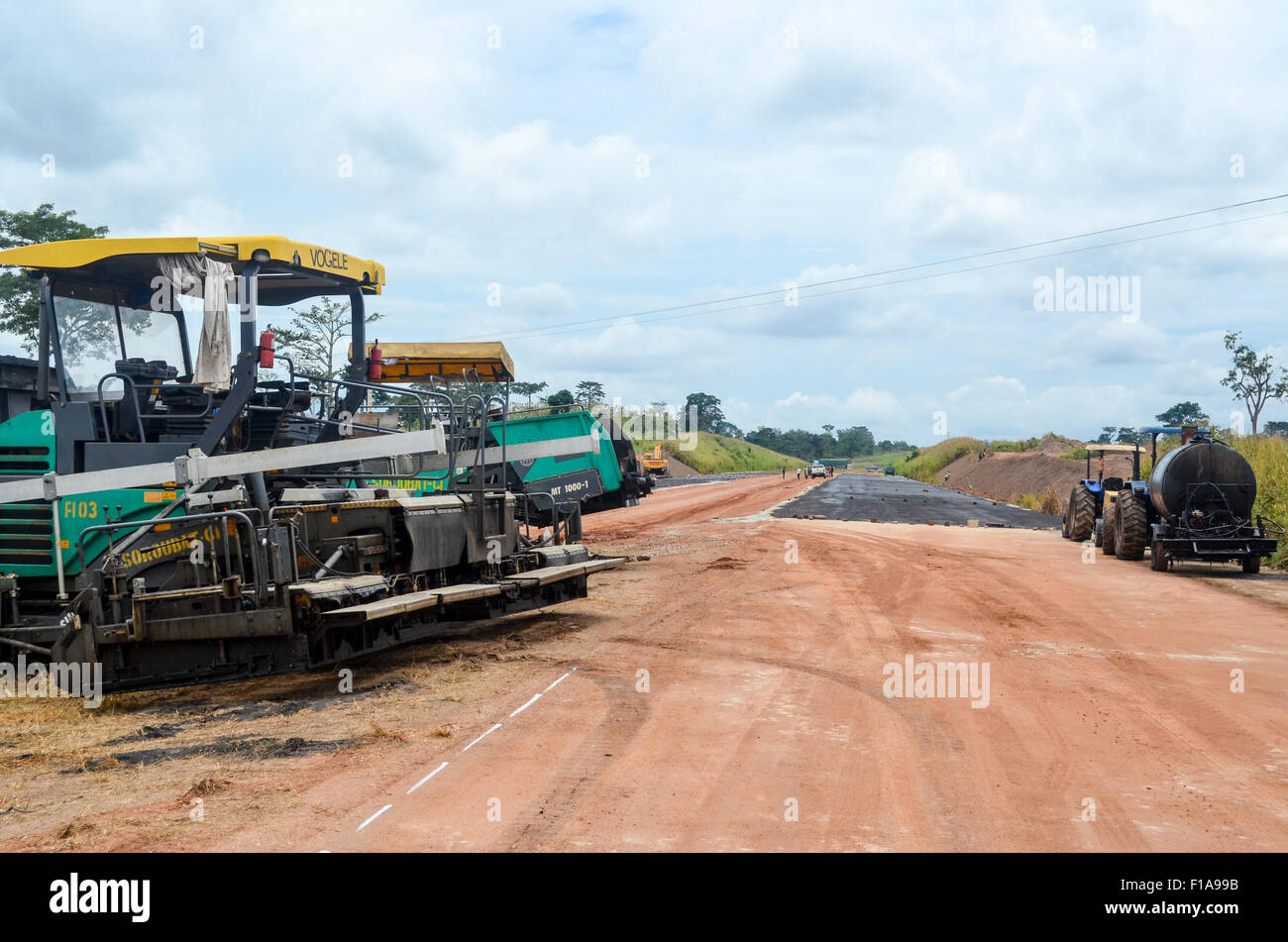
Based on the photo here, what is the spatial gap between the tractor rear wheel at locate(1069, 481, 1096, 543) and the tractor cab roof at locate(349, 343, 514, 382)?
14504 millimetres

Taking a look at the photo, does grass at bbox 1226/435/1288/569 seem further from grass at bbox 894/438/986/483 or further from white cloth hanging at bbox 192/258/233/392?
grass at bbox 894/438/986/483

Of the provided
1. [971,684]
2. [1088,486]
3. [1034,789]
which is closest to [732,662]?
[971,684]

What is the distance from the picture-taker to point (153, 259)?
8141 millimetres

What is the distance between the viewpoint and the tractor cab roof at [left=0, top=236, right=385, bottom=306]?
8000 millimetres

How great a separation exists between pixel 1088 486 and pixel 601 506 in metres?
13.1

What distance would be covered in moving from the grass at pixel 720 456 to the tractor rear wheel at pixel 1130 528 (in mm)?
47730

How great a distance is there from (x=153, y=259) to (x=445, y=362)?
524cm

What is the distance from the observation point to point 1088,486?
23.6 meters

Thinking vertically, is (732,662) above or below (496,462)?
below

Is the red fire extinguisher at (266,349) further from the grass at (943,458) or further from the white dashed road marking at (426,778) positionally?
the grass at (943,458)

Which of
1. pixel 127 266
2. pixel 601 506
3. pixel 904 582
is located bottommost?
pixel 904 582

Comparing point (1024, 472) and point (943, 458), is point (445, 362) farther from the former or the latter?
point (943, 458)
